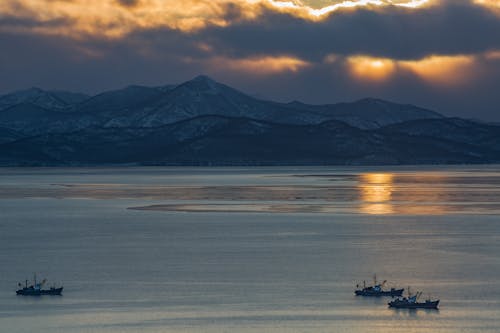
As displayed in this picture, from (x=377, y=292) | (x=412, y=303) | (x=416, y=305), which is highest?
(x=377, y=292)

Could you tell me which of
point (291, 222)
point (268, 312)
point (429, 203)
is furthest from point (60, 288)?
point (429, 203)

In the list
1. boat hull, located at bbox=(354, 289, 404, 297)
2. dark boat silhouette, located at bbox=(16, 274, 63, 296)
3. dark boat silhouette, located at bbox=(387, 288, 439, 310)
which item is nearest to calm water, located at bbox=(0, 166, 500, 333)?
dark boat silhouette, located at bbox=(16, 274, 63, 296)

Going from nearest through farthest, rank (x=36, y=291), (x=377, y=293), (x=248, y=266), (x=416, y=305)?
(x=416, y=305)
(x=377, y=293)
(x=36, y=291)
(x=248, y=266)

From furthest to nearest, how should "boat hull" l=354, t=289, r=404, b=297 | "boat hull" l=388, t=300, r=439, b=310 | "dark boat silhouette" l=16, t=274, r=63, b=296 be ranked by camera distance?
1. "dark boat silhouette" l=16, t=274, r=63, b=296
2. "boat hull" l=354, t=289, r=404, b=297
3. "boat hull" l=388, t=300, r=439, b=310

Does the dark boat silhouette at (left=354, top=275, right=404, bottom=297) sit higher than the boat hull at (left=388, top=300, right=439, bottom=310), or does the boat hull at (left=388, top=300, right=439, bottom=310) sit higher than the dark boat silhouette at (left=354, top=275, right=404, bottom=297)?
the dark boat silhouette at (left=354, top=275, right=404, bottom=297)

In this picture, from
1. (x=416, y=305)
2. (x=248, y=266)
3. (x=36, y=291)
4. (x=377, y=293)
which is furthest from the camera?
(x=248, y=266)

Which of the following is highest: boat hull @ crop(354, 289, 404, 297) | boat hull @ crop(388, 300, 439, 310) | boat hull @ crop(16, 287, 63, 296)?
boat hull @ crop(16, 287, 63, 296)

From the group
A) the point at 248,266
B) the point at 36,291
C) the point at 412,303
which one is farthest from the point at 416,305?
the point at 36,291

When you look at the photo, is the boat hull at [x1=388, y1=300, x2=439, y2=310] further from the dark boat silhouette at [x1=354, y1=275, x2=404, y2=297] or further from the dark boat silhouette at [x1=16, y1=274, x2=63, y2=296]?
the dark boat silhouette at [x1=16, y1=274, x2=63, y2=296]

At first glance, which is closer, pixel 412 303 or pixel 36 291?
pixel 412 303

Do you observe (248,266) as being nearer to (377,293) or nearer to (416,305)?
(377,293)
